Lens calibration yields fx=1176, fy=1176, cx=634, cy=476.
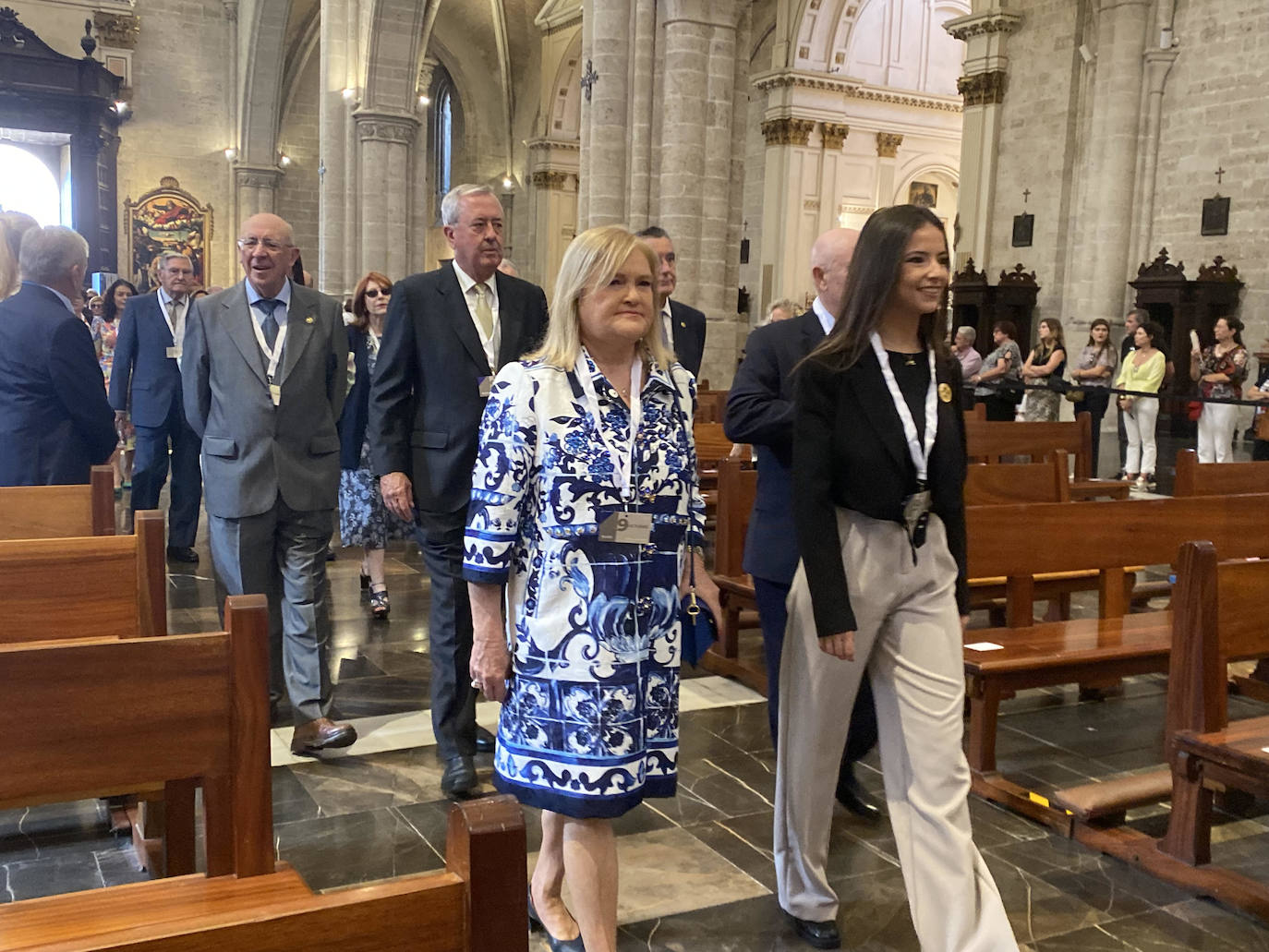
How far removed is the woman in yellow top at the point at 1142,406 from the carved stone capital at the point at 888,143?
1234 centimetres

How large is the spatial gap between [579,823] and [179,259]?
5157mm

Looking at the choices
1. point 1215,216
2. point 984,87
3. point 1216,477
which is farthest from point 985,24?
point 1216,477

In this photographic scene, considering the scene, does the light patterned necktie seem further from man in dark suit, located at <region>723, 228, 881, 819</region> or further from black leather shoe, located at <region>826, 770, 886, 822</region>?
black leather shoe, located at <region>826, 770, 886, 822</region>

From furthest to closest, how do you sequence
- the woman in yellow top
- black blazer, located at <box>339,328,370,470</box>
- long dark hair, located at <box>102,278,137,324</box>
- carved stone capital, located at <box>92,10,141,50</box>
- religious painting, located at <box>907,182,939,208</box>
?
religious painting, located at <box>907,182,939,208</box> < carved stone capital, located at <box>92,10,141,50</box> < the woman in yellow top < long dark hair, located at <box>102,278,137,324</box> < black blazer, located at <box>339,328,370,470</box>

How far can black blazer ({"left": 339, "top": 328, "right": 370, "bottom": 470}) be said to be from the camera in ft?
18.7

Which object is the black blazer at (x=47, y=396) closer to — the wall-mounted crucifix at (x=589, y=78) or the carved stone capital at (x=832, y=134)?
the wall-mounted crucifix at (x=589, y=78)

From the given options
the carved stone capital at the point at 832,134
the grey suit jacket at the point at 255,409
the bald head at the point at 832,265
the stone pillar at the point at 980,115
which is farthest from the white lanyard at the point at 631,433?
the carved stone capital at the point at 832,134

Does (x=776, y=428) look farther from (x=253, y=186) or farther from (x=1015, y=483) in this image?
(x=253, y=186)

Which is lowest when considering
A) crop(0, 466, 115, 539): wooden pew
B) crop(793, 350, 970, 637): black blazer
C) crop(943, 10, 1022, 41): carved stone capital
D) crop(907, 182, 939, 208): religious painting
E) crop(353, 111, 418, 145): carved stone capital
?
crop(0, 466, 115, 539): wooden pew

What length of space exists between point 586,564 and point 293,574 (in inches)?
87.9

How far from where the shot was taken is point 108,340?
437 inches

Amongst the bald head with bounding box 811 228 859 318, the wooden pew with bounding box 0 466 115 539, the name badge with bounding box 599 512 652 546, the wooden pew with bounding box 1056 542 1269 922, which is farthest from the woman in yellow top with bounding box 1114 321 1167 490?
the name badge with bounding box 599 512 652 546

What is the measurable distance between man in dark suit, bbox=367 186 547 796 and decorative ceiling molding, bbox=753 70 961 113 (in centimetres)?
1925

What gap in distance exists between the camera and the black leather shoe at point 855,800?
11.9 feet
